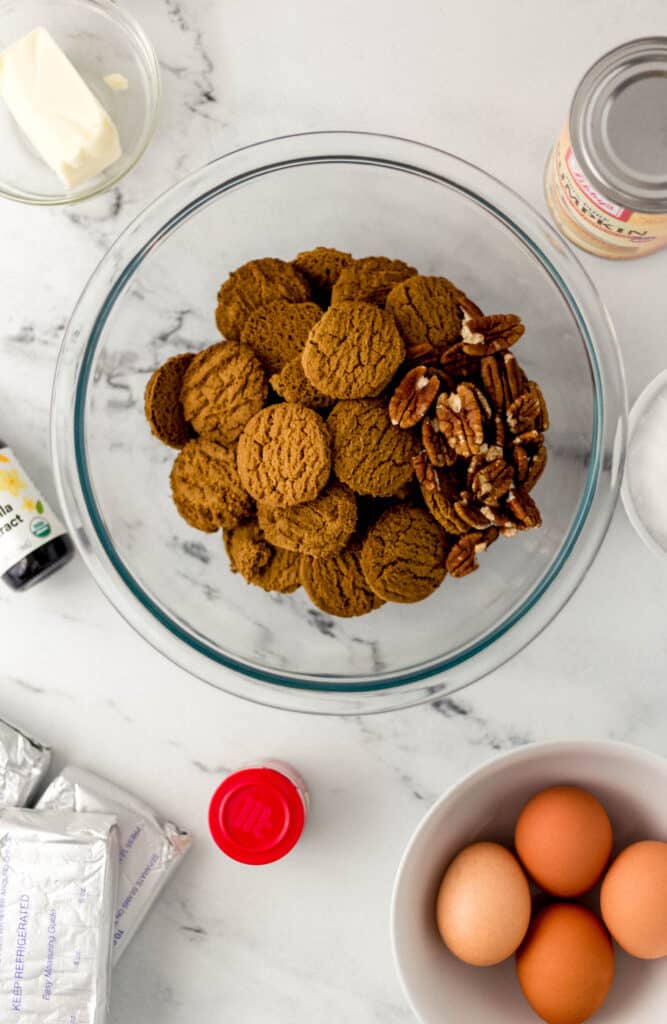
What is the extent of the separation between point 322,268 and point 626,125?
0.99 ft

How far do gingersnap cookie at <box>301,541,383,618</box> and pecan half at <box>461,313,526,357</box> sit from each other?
0.22m

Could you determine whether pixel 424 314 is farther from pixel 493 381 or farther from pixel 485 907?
pixel 485 907

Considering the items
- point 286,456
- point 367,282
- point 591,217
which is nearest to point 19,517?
point 286,456

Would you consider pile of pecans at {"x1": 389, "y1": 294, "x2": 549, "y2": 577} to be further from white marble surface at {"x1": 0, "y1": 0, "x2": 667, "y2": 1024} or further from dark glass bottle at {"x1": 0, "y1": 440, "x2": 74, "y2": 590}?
dark glass bottle at {"x1": 0, "y1": 440, "x2": 74, "y2": 590}

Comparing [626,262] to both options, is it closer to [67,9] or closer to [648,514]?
[648,514]

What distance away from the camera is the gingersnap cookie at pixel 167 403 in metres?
0.84

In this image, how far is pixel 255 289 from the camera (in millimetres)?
845

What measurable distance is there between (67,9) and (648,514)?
2.82 ft

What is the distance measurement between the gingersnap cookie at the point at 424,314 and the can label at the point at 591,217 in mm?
150

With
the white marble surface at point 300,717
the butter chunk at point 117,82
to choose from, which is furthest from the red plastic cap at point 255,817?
the butter chunk at point 117,82

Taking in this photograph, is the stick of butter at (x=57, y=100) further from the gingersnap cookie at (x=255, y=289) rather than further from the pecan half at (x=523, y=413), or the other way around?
the pecan half at (x=523, y=413)

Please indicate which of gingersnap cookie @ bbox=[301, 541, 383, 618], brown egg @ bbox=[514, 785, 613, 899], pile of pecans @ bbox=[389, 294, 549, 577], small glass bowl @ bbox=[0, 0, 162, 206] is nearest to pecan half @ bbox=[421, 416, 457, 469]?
pile of pecans @ bbox=[389, 294, 549, 577]

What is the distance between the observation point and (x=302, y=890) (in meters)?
1.01

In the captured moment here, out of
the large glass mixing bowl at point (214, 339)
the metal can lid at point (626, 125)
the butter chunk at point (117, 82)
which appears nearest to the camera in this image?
the metal can lid at point (626, 125)
